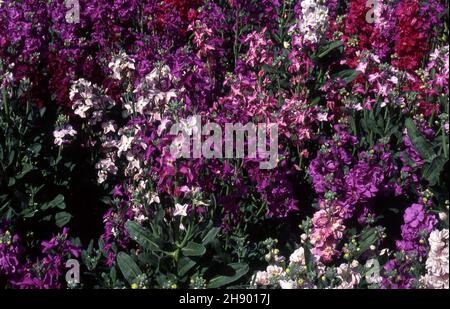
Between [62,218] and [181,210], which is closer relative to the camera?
[181,210]

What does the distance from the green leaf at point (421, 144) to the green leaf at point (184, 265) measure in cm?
134

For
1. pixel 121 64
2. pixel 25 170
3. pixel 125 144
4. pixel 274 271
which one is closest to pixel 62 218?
pixel 25 170

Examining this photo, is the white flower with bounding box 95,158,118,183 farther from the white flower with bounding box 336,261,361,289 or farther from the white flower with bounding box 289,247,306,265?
the white flower with bounding box 336,261,361,289

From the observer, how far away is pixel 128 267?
3.21m

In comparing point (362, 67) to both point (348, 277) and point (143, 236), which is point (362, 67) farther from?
point (143, 236)

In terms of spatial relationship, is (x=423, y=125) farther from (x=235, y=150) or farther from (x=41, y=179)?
(x=41, y=179)

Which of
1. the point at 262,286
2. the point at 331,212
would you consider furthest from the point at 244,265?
the point at 331,212

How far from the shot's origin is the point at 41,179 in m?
3.92

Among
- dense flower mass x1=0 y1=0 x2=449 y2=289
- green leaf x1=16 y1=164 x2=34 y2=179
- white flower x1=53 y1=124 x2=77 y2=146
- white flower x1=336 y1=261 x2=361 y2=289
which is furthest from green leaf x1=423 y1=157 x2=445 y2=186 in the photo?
green leaf x1=16 y1=164 x2=34 y2=179

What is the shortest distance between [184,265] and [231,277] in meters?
0.26

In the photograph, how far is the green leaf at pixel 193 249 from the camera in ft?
10.1

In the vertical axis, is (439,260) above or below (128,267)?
above

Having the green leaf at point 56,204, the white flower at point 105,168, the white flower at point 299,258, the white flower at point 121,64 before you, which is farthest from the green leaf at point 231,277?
the white flower at point 121,64
